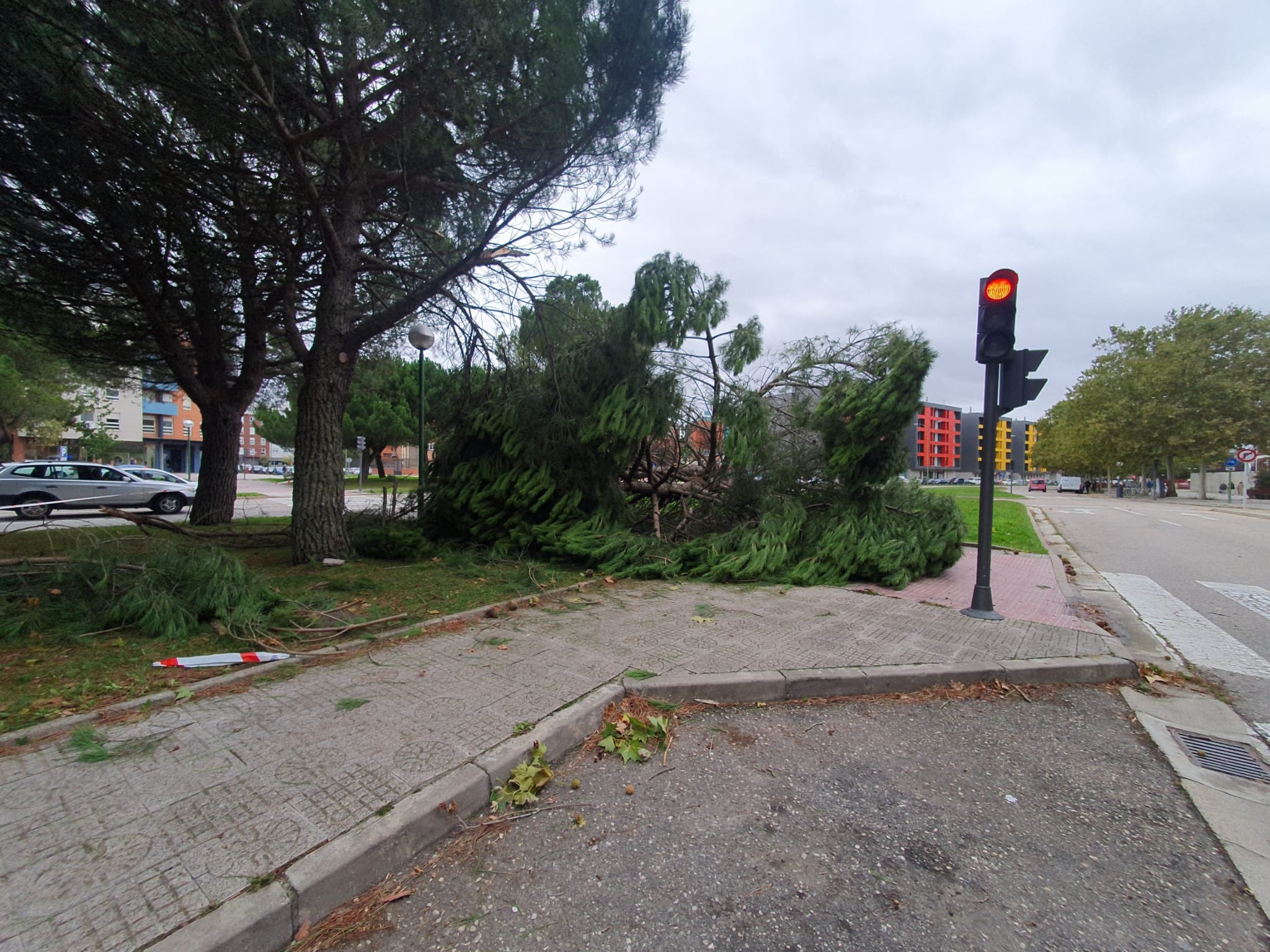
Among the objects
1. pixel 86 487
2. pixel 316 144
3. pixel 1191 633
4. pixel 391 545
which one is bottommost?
pixel 1191 633

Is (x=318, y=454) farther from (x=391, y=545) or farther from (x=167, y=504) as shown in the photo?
(x=167, y=504)

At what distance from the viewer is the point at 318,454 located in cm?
729

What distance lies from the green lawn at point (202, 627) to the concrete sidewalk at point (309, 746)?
1.67 ft

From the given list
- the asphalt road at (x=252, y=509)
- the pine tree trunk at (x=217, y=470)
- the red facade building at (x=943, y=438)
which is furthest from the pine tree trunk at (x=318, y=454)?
the red facade building at (x=943, y=438)

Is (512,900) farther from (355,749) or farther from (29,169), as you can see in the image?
(29,169)

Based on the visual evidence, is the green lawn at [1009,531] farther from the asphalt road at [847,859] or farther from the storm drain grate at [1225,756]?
the asphalt road at [847,859]

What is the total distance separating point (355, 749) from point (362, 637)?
1.84m

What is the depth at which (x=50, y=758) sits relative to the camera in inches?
103

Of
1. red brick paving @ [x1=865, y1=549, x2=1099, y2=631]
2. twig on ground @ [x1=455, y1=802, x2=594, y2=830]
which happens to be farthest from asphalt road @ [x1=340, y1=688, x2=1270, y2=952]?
red brick paving @ [x1=865, y1=549, x2=1099, y2=631]

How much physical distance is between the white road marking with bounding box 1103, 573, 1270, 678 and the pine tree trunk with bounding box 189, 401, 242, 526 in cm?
1480

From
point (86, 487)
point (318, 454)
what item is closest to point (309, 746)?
point (318, 454)

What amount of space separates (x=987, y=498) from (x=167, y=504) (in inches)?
849

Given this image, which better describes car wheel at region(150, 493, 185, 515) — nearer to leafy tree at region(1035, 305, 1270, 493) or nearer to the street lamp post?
the street lamp post

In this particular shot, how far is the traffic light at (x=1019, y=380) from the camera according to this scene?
5527mm
